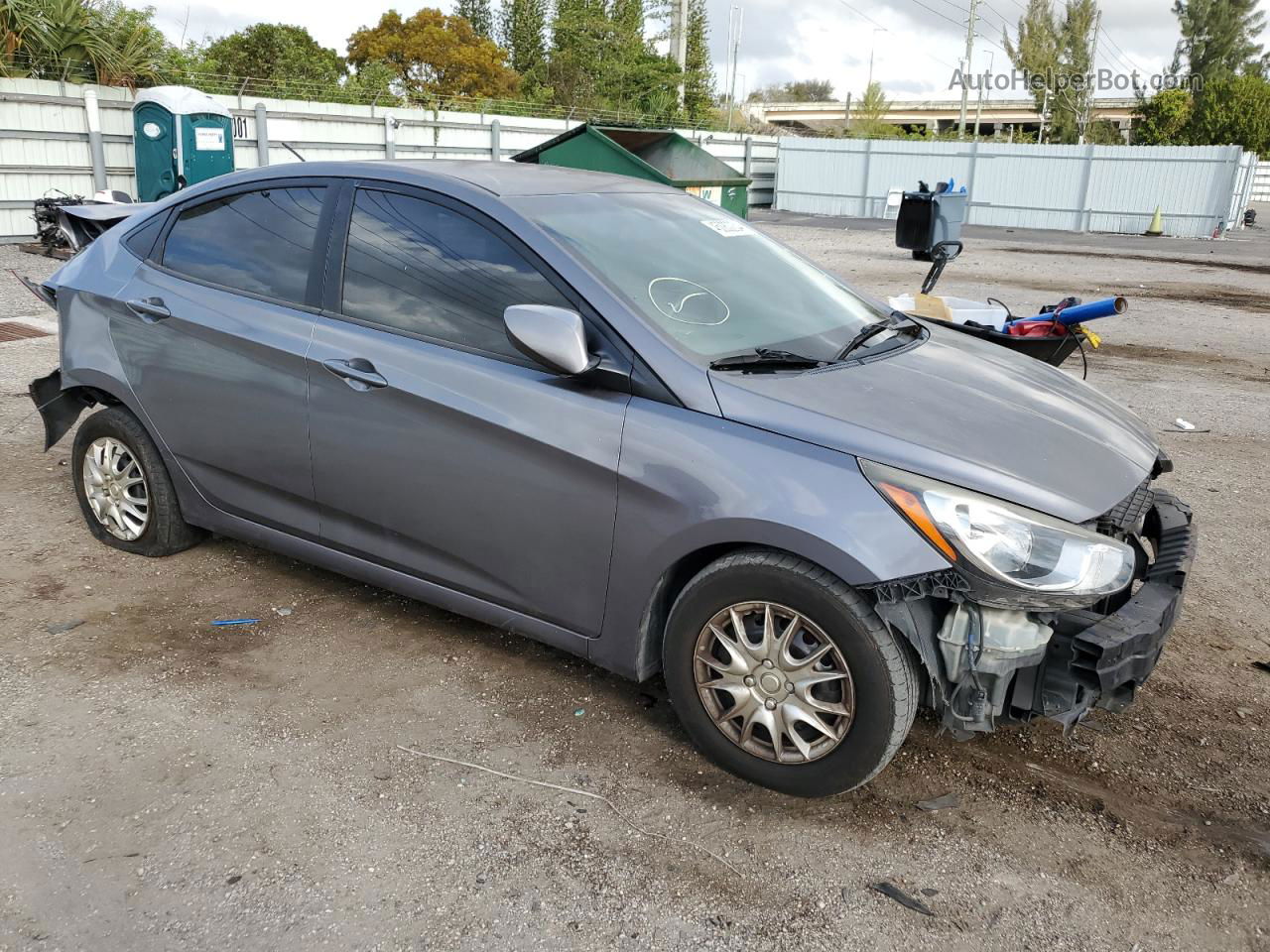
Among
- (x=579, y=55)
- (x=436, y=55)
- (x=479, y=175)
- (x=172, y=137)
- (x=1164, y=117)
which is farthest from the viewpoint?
(x=436, y=55)

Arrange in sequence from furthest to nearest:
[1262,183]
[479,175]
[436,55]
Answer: [436,55], [1262,183], [479,175]

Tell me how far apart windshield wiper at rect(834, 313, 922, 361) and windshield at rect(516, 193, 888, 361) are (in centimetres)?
3

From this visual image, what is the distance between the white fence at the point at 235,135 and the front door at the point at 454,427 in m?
7.23

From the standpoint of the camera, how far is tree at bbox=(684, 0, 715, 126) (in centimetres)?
4625

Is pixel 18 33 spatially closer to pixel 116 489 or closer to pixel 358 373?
pixel 116 489

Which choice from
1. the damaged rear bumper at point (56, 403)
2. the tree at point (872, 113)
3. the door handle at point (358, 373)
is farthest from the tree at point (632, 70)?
the door handle at point (358, 373)

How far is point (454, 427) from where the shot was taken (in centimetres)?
332

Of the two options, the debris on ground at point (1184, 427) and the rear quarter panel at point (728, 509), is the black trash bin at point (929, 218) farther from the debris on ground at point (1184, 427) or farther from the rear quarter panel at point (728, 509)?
the rear quarter panel at point (728, 509)

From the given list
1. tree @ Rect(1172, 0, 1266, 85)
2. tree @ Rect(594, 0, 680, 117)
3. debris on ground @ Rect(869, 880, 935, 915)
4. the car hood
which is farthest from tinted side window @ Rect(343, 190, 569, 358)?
tree @ Rect(1172, 0, 1266, 85)

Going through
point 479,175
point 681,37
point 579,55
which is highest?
point 681,37

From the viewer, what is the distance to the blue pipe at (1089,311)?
476 centimetres

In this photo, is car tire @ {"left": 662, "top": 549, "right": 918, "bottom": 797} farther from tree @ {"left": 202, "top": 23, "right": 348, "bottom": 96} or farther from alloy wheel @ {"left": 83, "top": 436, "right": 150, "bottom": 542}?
tree @ {"left": 202, "top": 23, "right": 348, "bottom": 96}

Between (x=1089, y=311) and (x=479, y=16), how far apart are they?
6543 centimetres

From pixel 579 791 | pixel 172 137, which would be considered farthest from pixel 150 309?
pixel 172 137
